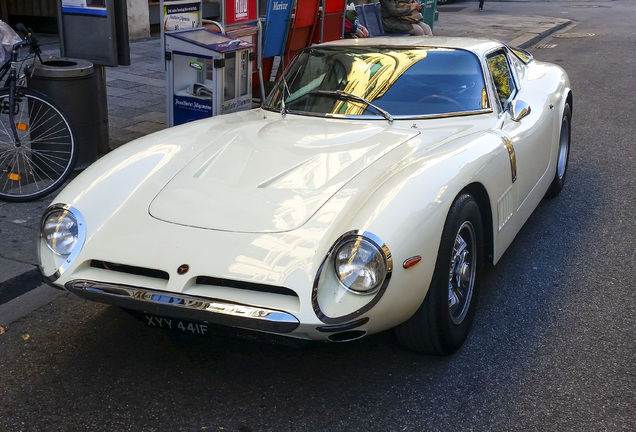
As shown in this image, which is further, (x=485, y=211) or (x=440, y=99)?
(x=440, y=99)

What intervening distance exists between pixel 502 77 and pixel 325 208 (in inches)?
82.8

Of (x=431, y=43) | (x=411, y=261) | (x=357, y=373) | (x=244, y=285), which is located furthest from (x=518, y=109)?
(x=244, y=285)

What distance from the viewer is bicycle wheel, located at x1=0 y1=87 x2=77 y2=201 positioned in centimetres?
542

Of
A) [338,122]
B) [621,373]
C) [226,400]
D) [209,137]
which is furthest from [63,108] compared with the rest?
[621,373]

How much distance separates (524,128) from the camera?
4426 mm

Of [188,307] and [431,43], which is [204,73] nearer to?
[431,43]

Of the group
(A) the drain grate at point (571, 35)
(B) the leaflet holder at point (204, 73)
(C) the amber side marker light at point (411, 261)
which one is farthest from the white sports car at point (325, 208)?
(A) the drain grate at point (571, 35)

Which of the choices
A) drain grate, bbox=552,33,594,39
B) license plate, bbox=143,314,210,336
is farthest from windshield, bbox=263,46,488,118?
drain grate, bbox=552,33,594,39

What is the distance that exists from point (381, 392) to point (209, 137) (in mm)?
1661

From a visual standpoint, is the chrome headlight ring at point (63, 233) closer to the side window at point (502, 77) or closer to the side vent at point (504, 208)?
the side vent at point (504, 208)

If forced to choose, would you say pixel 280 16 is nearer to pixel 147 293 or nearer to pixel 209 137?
pixel 209 137

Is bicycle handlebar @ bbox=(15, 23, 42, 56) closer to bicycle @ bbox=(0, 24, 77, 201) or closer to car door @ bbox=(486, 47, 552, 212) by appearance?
bicycle @ bbox=(0, 24, 77, 201)

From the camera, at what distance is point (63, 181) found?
5488 mm

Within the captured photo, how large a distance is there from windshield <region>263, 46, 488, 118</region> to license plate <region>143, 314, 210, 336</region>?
5.48 feet
